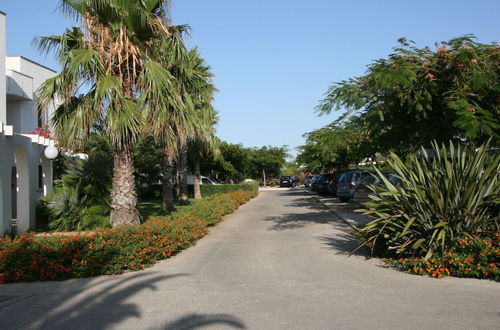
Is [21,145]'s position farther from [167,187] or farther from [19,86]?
[19,86]

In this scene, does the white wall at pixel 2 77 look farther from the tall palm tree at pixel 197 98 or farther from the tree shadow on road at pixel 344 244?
the tree shadow on road at pixel 344 244

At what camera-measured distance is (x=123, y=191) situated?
40.3 ft

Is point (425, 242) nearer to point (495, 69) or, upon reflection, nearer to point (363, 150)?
point (495, 69)

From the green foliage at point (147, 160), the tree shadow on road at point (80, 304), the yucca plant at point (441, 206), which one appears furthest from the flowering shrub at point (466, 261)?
the green foliage at point (147, 160)

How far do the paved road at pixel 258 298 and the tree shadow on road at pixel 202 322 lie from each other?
0.01 metres

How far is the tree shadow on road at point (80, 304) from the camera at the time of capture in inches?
209

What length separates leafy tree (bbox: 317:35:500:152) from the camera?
374 inches

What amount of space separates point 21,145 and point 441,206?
1155 cm

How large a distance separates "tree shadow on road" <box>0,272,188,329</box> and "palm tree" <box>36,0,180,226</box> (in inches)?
188

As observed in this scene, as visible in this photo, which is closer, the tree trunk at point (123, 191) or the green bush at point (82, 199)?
the tree trunk at point (123, 191)

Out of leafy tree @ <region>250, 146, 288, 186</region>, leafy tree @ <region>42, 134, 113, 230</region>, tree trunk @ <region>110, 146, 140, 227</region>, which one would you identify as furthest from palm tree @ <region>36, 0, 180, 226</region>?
leafy tree @ <region>250, 146, 288, 186</region>

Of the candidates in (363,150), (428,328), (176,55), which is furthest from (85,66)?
(363,150)

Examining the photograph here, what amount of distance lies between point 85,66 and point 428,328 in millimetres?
9807

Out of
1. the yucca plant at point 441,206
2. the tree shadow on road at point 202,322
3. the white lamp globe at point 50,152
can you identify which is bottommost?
the tree shadow on road at point 202,322
